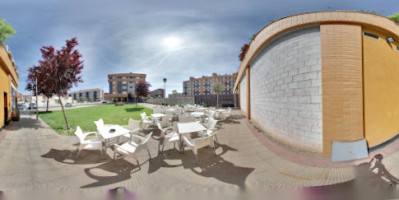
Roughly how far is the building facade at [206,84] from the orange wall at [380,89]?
158ft

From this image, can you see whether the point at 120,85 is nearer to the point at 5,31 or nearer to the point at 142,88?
the point at 142,88

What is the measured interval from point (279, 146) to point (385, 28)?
4.83 m

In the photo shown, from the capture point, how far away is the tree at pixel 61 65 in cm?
702

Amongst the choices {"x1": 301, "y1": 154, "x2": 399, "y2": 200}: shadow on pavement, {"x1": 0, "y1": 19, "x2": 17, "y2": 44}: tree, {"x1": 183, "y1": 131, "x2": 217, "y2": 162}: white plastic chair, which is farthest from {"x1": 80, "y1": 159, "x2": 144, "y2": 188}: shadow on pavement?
{"x1": 0, "y1": 19, "x2": 17, "y2": 44}: tree

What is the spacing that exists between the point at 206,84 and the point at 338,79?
191 ft

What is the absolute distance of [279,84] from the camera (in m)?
5.29

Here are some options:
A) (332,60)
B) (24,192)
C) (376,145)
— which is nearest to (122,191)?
(24,192)

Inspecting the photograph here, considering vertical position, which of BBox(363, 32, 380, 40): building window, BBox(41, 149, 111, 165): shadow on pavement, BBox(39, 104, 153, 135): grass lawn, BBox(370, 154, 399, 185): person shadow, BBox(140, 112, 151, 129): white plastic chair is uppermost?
BBox(363, 32, 380, 40): building window

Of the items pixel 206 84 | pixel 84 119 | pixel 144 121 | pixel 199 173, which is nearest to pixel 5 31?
pixel 84 119

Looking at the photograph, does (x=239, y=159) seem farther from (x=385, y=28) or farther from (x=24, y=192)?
(x=385, y=28)

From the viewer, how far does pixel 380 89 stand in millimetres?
4145

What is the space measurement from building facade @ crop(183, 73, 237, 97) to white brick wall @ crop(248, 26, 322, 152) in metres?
46.6

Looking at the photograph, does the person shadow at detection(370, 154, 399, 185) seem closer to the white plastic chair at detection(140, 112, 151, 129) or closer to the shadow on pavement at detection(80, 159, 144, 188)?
the shadow on pavement at detection(80, 159, 144, 188)

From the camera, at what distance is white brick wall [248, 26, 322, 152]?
3.95 meters
